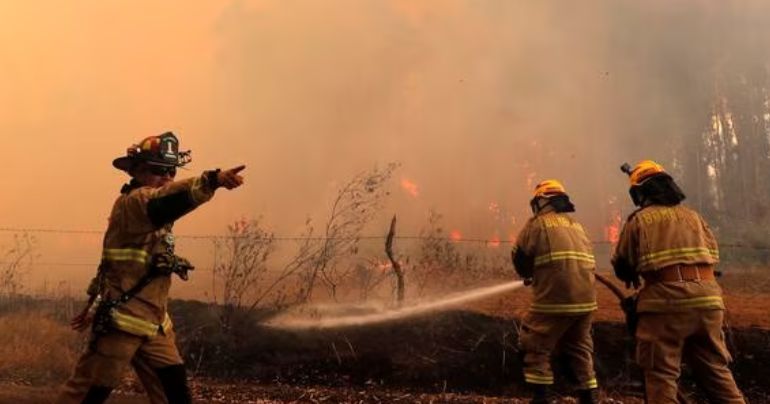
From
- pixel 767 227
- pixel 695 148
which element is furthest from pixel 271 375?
pixel 695 148

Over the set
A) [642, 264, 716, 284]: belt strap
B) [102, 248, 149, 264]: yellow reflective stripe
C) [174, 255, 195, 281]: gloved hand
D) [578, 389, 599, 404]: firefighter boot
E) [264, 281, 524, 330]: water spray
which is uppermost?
[102, 248, 149, 264]: yellow reflective stripe

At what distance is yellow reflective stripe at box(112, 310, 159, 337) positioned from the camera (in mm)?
3152

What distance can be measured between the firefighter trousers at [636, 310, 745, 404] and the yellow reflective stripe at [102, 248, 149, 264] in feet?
9.82

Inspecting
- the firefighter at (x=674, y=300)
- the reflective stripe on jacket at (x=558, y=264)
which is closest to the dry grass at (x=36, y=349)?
the reflective stripe on jacket at (x=558, y=264)

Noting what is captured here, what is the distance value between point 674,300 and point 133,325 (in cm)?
307

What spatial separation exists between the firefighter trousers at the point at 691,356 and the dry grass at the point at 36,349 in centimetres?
564

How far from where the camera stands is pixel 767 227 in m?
21.5

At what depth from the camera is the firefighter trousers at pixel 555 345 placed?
4699 mm

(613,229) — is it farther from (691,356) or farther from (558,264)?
(691,356)

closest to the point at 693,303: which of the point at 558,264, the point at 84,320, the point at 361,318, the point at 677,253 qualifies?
the point at 677,253

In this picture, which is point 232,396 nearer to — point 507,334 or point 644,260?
point 507,334

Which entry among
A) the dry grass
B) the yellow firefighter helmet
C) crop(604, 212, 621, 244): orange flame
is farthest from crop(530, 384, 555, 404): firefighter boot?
crop(604, 212, 621, 244): orange flame

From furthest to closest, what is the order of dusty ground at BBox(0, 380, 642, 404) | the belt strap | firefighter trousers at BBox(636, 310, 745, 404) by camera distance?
dusty ground at BBox(0, 380, 642, 404) → the belt strap → firefighter trousers at BBox(636, 310, 745, 404)

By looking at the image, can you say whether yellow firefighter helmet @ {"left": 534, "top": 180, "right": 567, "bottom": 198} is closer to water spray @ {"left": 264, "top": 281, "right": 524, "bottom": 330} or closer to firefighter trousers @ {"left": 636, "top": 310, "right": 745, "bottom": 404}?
firefighter trousers @ {"left": 636, "top": 310, "right": 745, "bottom": 404}
